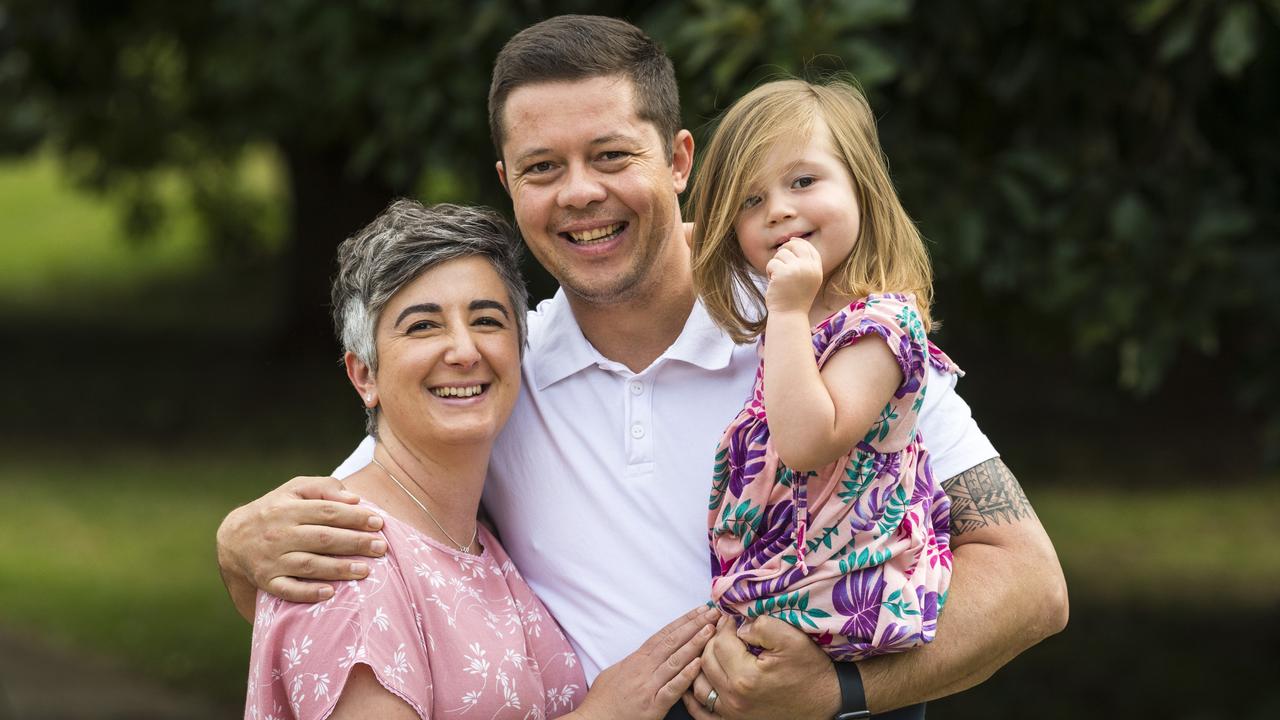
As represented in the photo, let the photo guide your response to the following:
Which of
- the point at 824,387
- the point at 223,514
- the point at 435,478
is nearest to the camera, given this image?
the point at 824,387

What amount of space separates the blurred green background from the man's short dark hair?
7.5 inches

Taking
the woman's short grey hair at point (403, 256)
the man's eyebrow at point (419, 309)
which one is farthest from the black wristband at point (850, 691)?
the man's eyebrow at point (419, 309)

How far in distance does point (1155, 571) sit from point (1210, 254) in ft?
17.3

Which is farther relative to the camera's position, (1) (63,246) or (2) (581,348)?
(1) (63,246)

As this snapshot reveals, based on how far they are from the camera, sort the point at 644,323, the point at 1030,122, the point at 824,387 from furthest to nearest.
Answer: the point at 1030,122, the point at 644,323, the point at 824,387

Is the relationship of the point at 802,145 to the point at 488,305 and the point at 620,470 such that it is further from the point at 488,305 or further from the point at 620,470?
the point at 620,470

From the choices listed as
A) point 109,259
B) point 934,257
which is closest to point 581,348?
point 934,257

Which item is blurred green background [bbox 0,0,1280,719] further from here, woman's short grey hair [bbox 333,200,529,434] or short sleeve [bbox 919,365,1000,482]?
short sleeve [bbox 919,365,1000,482]

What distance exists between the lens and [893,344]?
2412 millimetres

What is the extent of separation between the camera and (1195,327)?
15.2 ft

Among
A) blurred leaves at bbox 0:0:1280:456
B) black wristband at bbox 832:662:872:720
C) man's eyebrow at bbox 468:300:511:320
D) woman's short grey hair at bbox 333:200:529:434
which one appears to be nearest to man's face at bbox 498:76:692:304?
woman's short grey hair at bbox 333:200:529:434

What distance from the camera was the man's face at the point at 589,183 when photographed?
2.92 metres

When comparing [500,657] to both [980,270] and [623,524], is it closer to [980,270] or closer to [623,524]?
[623,524]

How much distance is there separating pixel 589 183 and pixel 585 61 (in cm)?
24
